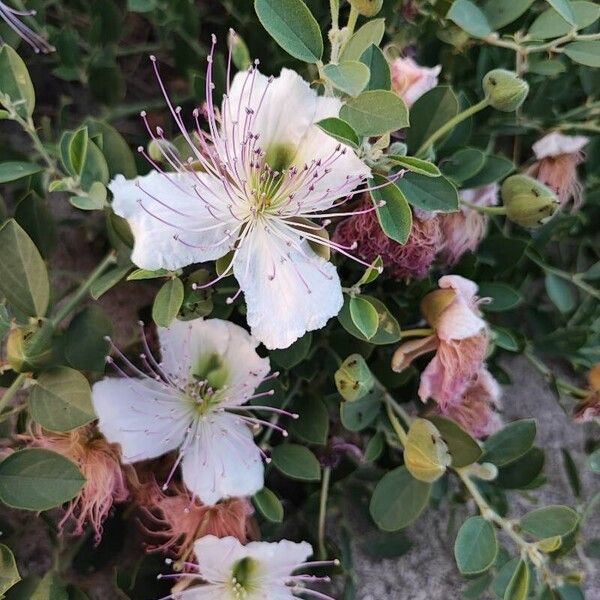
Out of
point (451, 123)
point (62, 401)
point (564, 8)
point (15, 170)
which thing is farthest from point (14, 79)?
point (564, 8)

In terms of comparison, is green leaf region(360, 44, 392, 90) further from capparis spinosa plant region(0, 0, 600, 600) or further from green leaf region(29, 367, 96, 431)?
green leaf region(29, 367, 96, 431)

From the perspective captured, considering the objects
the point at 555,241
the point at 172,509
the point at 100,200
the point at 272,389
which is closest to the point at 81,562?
the point at 172,509

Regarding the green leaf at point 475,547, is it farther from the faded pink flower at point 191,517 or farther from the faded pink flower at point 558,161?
the faded pink flower at point 558,161

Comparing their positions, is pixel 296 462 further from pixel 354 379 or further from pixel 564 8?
pixel 564 8

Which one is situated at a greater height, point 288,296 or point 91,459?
point 288,296

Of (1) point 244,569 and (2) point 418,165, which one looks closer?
A: (2) point 418,165

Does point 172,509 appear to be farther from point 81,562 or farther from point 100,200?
point 100,200

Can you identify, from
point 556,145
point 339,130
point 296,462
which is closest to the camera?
point 339,130

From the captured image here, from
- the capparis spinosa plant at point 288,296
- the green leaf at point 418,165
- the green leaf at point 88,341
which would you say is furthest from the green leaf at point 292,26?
the green leaf at point 88,341
